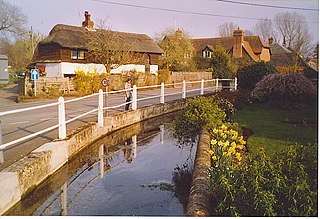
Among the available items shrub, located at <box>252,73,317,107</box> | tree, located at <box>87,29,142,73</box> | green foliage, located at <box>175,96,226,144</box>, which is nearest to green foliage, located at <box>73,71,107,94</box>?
tree, located at <box>87,29,142,73</box>

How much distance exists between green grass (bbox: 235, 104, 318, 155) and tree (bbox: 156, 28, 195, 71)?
12.0 metres

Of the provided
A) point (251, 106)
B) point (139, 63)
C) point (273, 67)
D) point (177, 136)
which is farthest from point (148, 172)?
point (139, 63)

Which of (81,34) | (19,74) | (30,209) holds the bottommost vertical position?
(30,209)

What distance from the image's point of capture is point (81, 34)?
16.5 metres

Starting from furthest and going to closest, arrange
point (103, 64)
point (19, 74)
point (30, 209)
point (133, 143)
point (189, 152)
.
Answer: point (103, 64)
point (19, 74)
point (133, 143)
point (189, 152)
point (30, 209)

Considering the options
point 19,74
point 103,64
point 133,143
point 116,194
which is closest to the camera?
point 116,194

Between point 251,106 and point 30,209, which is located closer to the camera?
point 30,209

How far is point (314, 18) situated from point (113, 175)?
3212mm

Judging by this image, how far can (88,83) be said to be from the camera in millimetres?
13922

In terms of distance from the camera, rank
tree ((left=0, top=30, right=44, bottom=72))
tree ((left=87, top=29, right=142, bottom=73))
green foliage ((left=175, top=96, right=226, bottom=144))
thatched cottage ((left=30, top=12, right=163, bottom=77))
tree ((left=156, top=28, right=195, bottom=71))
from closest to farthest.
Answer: tree ((left=0, top=30, right=44, bottom=72)) < green foliage ((left=175, top=96, right=226, bottom=144)) < tree ((left=87, top=29, right=142, bottom=73)) < thatched cottage ((left=30, top=12, right=163, bottom=77)) < tree ((left=156, top=28, right=195, bottom=71))

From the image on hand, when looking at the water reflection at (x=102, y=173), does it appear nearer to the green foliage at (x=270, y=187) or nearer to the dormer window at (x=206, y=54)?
the green foliage at (x=270, y=187)

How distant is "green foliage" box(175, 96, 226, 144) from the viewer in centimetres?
623

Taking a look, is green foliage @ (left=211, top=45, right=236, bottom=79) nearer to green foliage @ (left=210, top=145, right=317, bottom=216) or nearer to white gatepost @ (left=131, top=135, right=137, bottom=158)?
white gatepost @ (left=131, top=135, right=137, bottom=158)

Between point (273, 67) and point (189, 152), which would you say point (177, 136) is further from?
point (273, 67)
